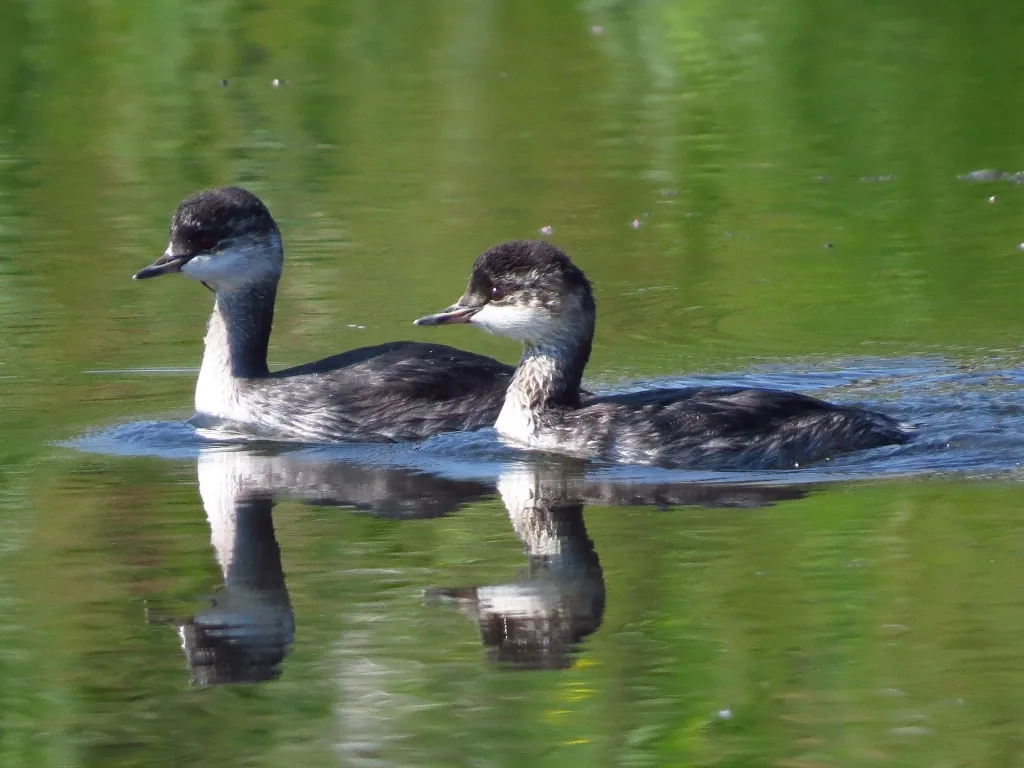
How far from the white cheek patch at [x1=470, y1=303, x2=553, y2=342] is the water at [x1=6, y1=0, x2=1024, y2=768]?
0.63 meters

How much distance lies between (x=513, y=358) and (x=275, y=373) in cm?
182

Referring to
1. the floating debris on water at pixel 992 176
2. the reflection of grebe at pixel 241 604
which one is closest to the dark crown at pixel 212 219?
the reflection of grebe at pixel 241 604

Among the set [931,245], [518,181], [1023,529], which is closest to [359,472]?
[1023,529]

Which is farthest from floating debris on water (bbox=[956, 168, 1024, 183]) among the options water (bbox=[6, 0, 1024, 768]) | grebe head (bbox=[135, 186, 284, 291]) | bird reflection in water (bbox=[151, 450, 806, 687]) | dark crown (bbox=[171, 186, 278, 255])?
bird reflection in water (bbox=[151, 450, 806, 687])

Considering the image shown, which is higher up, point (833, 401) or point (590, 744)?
point (590, 744)

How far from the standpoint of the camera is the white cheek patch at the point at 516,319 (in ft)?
35.7

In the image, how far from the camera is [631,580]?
797cm

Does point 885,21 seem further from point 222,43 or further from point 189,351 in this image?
point 189,351

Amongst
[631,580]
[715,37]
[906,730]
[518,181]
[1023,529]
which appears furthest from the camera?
[715,37]

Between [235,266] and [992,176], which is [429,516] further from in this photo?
[992,176]

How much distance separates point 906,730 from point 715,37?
17565 mm

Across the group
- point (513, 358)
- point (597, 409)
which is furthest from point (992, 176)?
point (597, 409)

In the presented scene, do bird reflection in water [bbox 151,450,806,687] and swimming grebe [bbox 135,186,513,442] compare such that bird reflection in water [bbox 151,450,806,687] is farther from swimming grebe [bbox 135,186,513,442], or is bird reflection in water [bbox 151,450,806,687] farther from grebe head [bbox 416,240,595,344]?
grebe head [bbox 416,240,595,344]

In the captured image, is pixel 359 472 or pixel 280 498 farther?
pixel 359 472
